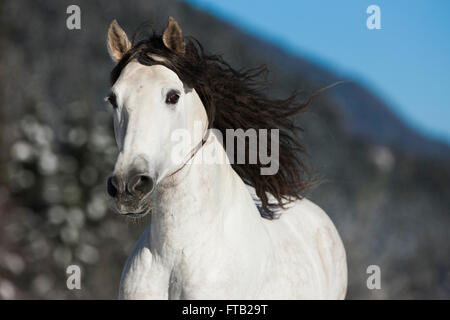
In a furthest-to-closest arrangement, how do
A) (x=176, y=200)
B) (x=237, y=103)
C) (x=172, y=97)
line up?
1. (x=237, y=103)
2. (x=176, y=200)
3. (x=172, y=97)

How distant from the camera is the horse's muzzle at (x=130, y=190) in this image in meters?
2.80

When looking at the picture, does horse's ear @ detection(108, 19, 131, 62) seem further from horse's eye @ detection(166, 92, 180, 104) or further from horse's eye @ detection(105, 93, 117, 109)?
horse's eye @ detection(166, 92, 180, 104)

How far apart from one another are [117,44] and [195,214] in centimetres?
94

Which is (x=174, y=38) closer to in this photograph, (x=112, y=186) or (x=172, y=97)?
(x=172, y=97)

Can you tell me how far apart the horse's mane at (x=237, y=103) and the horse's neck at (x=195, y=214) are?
0.96ft

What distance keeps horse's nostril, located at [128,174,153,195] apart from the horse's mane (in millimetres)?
562

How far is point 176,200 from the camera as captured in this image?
10.3 ft

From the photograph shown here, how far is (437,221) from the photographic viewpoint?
117 feet

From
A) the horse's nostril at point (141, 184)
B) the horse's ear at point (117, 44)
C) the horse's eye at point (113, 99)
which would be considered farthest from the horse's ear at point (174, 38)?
the horse's nostril at point (141, 184)

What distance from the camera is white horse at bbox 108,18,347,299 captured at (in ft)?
9.46

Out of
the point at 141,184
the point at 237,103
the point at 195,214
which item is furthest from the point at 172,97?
the point at 237,103

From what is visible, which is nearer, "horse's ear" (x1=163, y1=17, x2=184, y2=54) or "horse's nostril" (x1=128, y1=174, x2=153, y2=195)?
"horse's nostril" (x1=128, y1=174, x2=153, y2=195)

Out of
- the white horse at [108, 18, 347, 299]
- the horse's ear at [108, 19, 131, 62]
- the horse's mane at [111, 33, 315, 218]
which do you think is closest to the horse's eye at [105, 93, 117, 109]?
the white horse at [108, 18, 347, 299]

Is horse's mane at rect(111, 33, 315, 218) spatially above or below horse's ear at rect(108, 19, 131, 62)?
below
